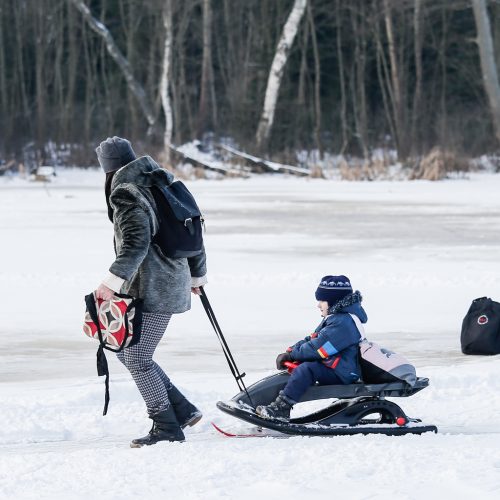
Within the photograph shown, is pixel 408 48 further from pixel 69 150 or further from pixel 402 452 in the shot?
pixel 402 452

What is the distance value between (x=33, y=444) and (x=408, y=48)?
40.3 m

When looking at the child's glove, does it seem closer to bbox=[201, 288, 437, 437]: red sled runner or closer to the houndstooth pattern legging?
bbox=[201, 288, 437, 437]: red sled runner

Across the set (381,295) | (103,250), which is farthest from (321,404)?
(103,250)

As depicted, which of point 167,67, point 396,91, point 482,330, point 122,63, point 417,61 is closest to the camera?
point 482,330

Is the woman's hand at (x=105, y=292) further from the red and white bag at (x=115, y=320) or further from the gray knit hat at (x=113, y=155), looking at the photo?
the gray knit hat at (x=113, y=155)

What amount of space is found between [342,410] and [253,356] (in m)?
2.44

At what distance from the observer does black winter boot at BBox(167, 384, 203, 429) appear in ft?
19.8

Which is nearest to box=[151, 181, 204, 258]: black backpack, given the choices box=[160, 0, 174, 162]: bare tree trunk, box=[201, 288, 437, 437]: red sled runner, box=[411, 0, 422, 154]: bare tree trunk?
box=[201, 288, 437, 437]: red sled runner

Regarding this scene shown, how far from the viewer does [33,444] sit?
19.6ft

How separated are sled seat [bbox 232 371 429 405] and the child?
0.05m

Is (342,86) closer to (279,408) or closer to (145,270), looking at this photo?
(279,408)

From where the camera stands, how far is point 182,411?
6039 mm

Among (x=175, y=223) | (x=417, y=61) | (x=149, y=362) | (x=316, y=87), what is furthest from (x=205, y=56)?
(x=175, y=223)

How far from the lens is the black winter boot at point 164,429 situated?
579cm
